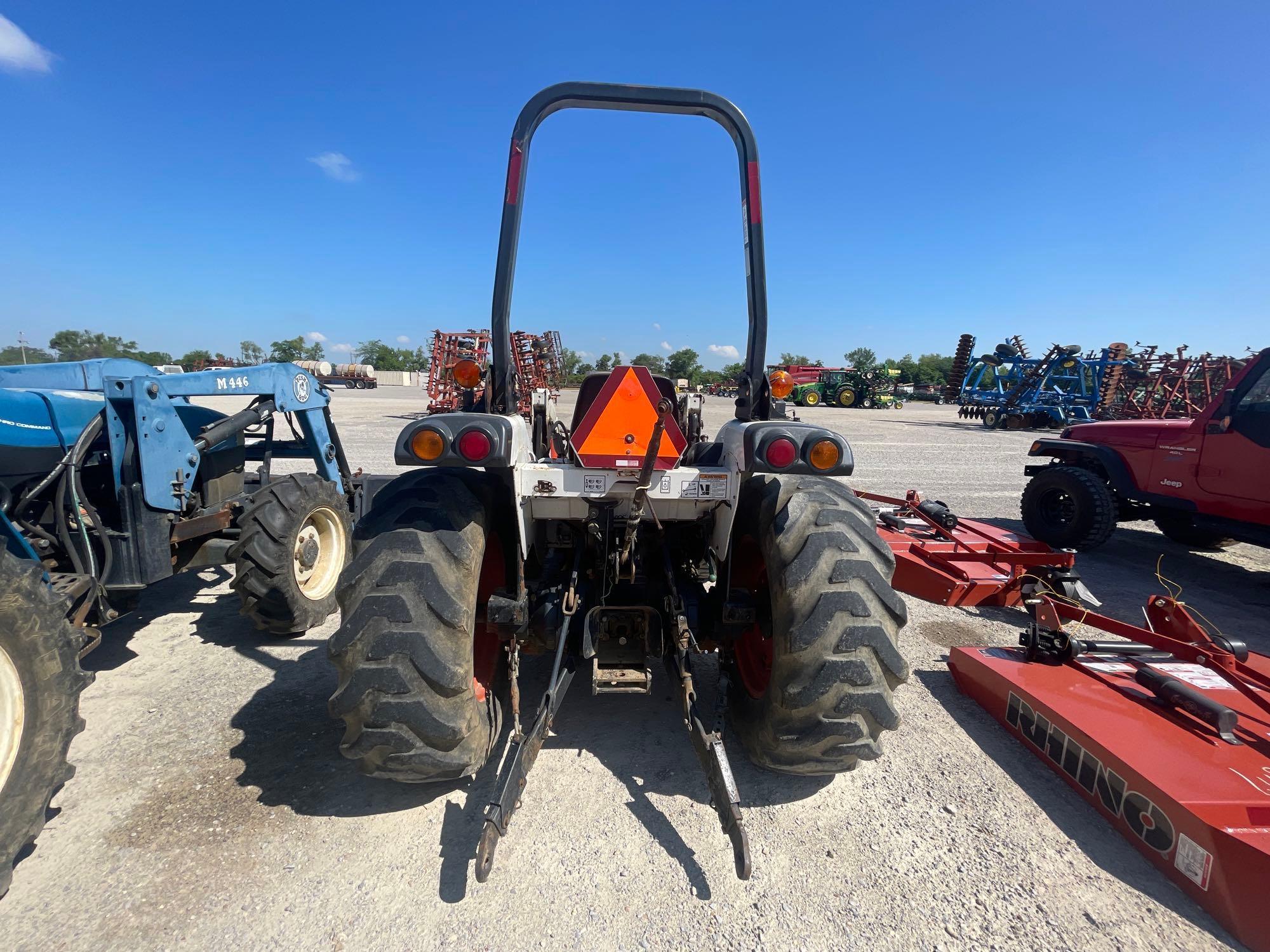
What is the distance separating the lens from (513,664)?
8.36 feet

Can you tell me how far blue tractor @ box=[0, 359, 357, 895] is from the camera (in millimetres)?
2076

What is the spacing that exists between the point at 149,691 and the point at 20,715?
1.30 m

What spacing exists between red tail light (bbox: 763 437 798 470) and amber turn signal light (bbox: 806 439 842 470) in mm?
62

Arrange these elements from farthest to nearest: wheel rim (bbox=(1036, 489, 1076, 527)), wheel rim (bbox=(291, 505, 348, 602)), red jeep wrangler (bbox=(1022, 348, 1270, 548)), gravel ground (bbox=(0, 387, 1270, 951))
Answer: wheel rim (bbox=(1036, 489, 1076, 527)) → red jeep wrangler (bbox=(1022, 348, 1270, 548)) → wheel rim (bbox=(291, 505, 348, 602)) → gravel ground (bbox=(0, 387, 1270, 951))

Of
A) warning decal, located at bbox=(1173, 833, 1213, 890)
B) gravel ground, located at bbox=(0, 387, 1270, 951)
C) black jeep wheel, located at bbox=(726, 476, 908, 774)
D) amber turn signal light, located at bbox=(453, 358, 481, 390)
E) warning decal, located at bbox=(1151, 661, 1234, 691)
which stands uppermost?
amber turn signal light, located at bbox=(453, 358, 481, 390)

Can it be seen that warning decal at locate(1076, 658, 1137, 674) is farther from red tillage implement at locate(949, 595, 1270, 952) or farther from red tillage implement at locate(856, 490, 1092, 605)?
red tillage implement at locate(856, 490, 1092, 605)

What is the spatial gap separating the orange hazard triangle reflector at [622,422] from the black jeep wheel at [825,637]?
1.96ft

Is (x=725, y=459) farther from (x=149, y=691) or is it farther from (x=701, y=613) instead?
(x=149, y=691)

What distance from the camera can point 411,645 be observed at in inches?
78.5

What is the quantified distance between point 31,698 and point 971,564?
5018 millimetres

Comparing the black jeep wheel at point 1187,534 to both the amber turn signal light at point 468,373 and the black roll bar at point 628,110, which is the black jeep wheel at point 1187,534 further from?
the amber turn signal light at point 468,373

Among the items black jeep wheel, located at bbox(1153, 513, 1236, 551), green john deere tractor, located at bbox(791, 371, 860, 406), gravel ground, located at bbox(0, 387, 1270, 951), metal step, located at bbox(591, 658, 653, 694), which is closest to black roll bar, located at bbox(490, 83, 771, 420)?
metal step, located at bbox(591, 658, 653, 694)

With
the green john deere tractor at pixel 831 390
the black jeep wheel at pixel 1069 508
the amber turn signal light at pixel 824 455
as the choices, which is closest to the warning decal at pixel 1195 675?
the amber turn signal light at pixel 824 455

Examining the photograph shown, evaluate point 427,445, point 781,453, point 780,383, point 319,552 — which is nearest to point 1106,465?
point 780,383
